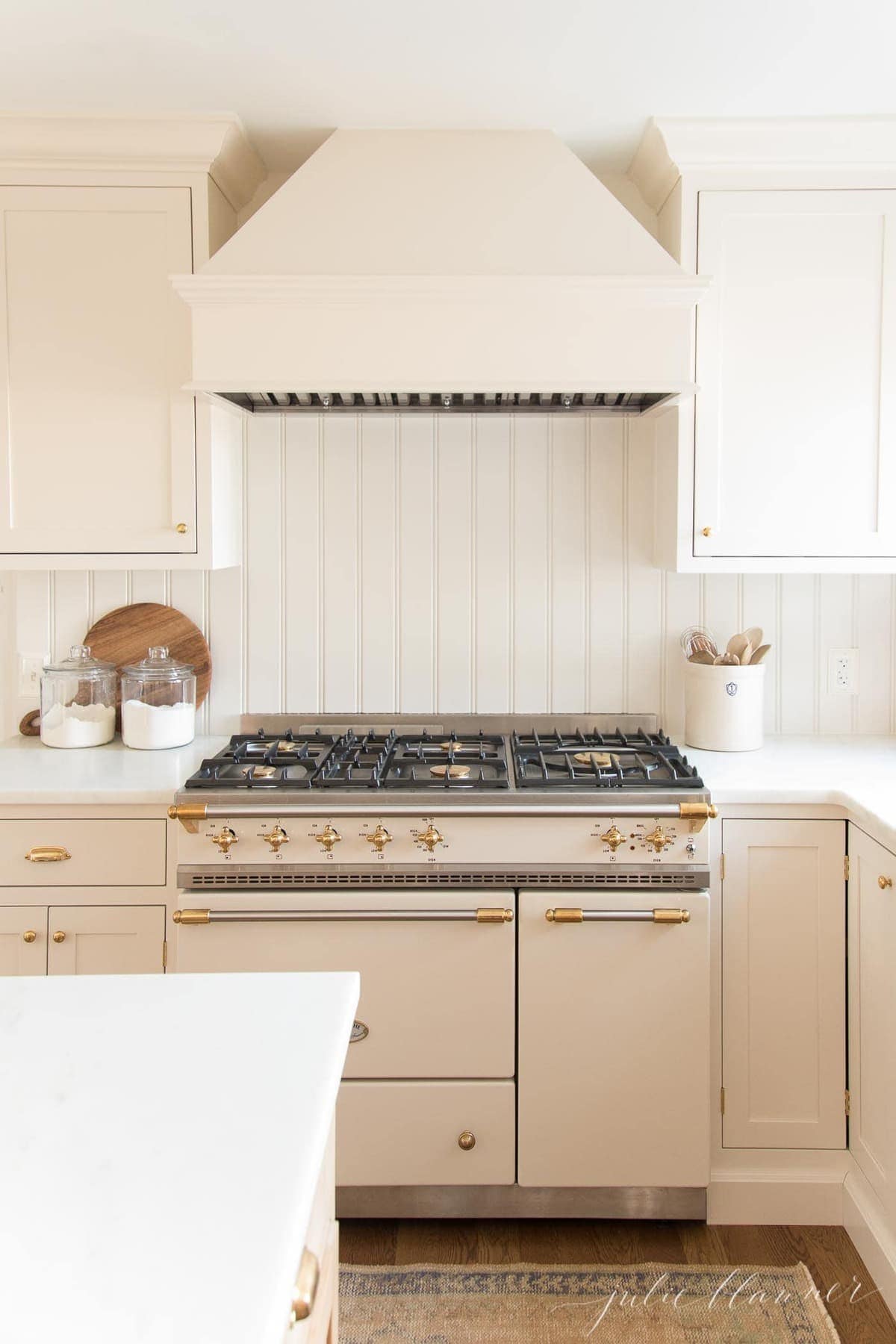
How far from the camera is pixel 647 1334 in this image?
6.57 ft

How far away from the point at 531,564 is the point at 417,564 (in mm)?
297

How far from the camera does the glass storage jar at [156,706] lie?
2.65 meters

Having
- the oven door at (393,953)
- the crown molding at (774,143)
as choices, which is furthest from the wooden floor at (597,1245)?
the crown molding at (774,143)

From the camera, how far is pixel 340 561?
112 inches

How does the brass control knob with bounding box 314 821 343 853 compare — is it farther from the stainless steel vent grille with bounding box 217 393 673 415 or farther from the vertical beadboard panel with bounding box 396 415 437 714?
the stainless steel vent grille with bounding box 217 393 673 415

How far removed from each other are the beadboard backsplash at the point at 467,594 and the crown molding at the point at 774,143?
25.1 inches

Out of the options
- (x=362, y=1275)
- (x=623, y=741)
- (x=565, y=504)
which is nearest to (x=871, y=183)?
(x=565, y=504)

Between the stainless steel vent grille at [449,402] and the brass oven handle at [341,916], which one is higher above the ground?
the stainless steel vent grille at [449,402]

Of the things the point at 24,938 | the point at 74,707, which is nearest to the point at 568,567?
the point at 74,707

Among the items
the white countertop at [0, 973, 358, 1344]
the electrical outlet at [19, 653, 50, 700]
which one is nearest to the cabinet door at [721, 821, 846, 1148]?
the white countertop at [0, 973, 358, 1344]

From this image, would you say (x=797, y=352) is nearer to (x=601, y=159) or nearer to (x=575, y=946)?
(x=601, y=159)

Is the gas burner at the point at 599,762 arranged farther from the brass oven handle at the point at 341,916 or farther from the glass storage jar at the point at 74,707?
the glass storage jar at the point at 74,707

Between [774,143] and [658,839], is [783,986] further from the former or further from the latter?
[774,143]

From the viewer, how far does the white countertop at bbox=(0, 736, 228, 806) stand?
7.49 feet
